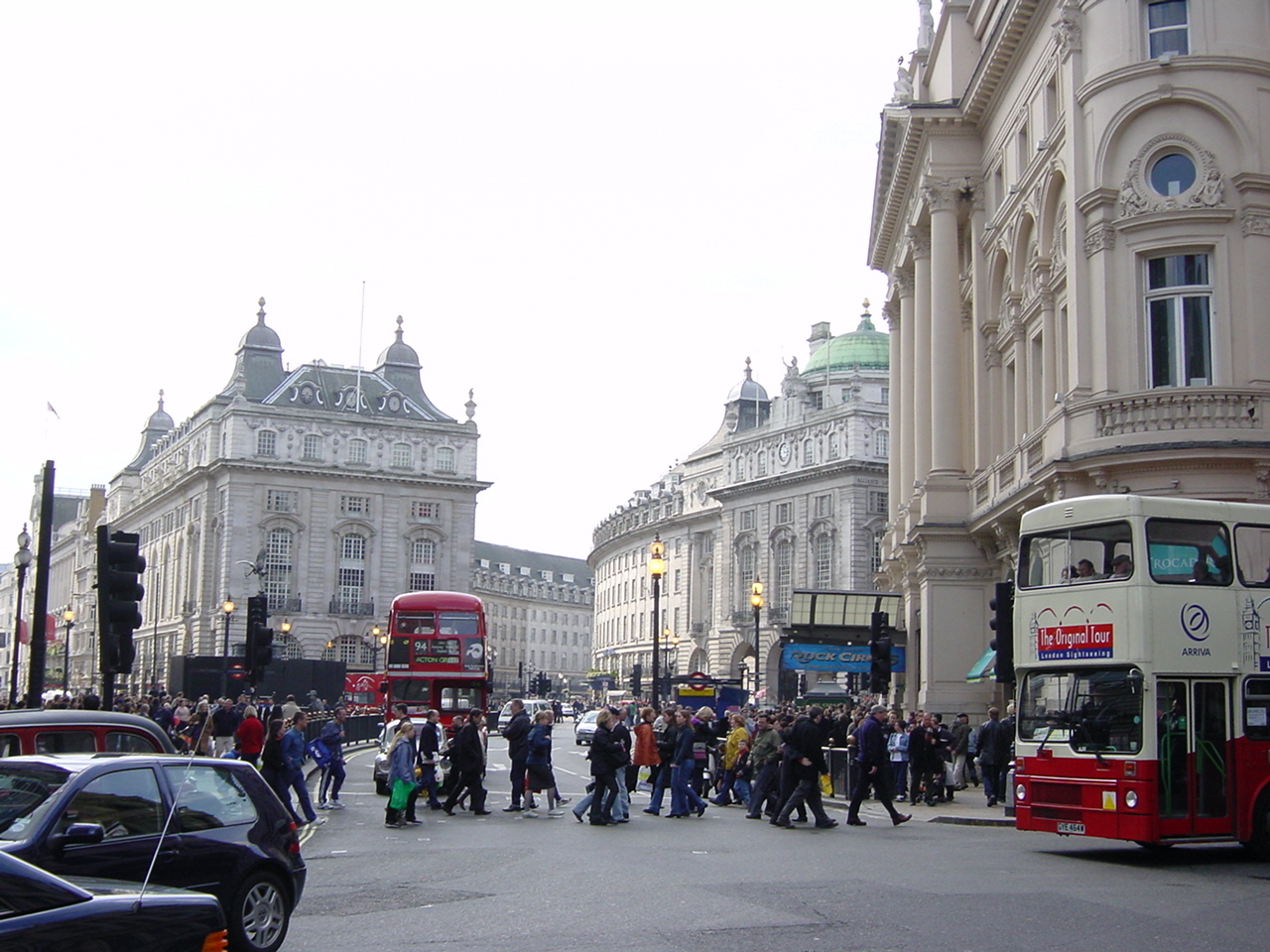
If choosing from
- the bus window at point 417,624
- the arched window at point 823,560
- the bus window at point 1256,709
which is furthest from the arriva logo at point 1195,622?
the arched window at point 823,560

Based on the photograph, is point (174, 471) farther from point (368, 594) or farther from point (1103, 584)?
point (1103, 584)

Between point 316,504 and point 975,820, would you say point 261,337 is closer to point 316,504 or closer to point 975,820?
point 316,504

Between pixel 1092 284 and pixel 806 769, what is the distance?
36.9 ft

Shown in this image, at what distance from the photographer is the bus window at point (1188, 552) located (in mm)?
16750

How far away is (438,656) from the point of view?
4388 cm

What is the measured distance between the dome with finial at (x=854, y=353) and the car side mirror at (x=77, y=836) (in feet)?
327

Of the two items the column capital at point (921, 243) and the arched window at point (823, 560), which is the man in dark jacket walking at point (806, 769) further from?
the arched window at point (823, 560)

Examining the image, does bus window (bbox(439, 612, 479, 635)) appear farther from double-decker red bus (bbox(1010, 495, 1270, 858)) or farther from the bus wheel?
the bus wheel

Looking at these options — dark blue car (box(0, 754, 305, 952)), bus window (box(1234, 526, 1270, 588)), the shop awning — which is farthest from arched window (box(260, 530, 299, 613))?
dark blue car (box(0, 754, 305, 952))

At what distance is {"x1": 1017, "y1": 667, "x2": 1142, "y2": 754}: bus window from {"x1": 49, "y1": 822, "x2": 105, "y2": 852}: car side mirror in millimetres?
11522

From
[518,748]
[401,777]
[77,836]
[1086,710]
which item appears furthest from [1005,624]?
[77,836]

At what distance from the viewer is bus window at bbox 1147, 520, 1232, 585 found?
16.8m

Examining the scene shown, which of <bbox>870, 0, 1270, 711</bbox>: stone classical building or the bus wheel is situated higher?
<bbox>870, 0, 1270, 711</bbox>: stone classical building

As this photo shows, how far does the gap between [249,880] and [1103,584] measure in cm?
1048
